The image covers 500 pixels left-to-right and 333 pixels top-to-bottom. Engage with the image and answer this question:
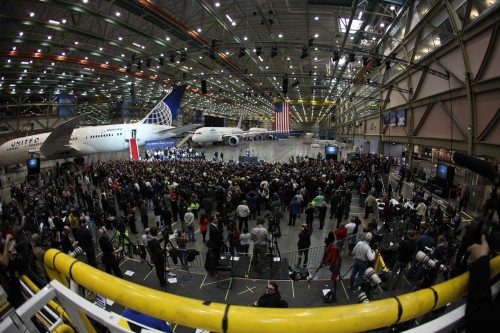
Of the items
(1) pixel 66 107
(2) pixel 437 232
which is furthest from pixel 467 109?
(1) pixel 66 107

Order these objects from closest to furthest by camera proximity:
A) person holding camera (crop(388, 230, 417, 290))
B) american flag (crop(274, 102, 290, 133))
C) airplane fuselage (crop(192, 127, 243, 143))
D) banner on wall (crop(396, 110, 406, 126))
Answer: person holding camera (crop(388, 230, 417, 290))
banner on wall (crop(396, 110, 406, 126))
american flag (crop(274, 102, 290, 133))
airplane fuselage (crop(192, 127, 243, 143))

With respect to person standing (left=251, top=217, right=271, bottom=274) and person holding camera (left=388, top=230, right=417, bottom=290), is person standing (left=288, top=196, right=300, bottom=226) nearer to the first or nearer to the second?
person standing (left=251, top=217, right=271, bottom=274)

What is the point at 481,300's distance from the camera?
3.55ft

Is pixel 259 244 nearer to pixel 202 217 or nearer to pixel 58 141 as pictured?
pixel 202 217

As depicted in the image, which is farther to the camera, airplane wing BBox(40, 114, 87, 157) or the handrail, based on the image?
airplane wing BBox(40, 114, 87, 157)

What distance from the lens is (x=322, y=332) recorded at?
0.97 metres

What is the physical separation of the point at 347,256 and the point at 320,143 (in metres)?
37.7

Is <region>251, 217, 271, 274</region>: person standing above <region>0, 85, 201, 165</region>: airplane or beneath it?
beneath

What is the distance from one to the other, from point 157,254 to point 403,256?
551 centimetres

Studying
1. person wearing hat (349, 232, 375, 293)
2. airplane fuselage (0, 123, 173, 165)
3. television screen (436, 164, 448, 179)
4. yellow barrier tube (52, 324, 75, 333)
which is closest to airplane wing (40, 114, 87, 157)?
airplane fuselage (0, 123, 173, 165)

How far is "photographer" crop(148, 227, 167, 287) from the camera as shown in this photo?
221 inches

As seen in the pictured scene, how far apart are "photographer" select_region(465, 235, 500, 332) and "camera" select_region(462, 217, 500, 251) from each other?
15 centimetres

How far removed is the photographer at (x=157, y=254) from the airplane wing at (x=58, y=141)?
15.6 m

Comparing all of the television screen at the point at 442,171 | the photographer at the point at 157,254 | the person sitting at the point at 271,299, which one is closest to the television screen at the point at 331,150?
the television screen at the point at 442,171
